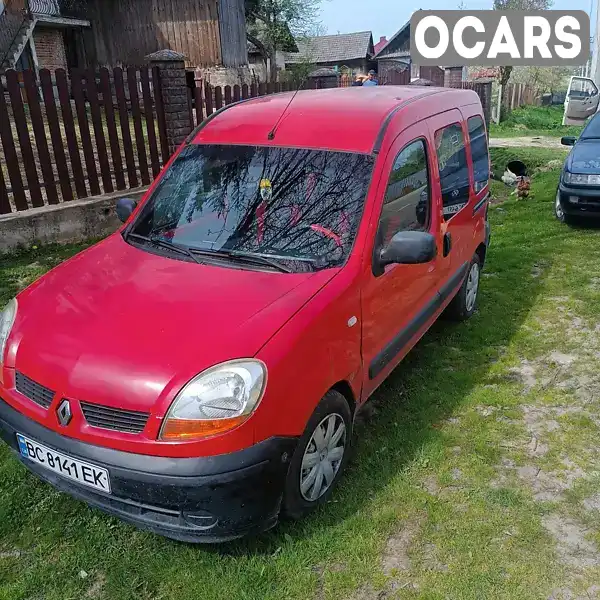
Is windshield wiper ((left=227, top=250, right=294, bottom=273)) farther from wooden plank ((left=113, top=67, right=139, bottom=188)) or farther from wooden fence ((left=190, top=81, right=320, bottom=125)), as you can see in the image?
wooden fence ((left=190, top=81, right=320, bottom=125))

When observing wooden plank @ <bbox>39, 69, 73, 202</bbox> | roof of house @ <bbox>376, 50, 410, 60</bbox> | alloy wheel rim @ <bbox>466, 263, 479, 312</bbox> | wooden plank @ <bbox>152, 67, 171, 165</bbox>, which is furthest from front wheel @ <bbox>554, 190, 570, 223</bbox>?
roof of house @ <bbox>376, 50, 410, 60</bbox>

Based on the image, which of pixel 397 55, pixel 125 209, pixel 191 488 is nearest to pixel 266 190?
A: pixel 125 209

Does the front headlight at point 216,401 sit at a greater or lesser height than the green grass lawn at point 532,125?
greater

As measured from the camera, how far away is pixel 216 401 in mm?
2281

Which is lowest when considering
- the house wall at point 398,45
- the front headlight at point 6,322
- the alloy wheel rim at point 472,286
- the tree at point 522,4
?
the alloy wheel rim at point 472,286

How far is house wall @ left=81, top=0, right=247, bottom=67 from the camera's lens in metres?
21.2

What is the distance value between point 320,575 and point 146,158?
6.82m

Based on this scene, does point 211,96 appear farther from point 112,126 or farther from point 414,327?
point 414,327

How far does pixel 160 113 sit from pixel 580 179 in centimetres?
568

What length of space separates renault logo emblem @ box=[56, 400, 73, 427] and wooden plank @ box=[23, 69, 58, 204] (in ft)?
17.4

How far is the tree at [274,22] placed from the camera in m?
29.1

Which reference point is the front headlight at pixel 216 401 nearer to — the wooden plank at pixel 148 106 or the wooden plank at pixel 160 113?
the wooden plank at pixel 160 113

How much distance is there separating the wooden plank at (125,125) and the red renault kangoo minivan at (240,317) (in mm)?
4146

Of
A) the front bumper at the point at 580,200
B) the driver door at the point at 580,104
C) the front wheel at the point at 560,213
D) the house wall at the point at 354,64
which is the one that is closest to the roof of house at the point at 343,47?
the house wall at the point at 354,64
